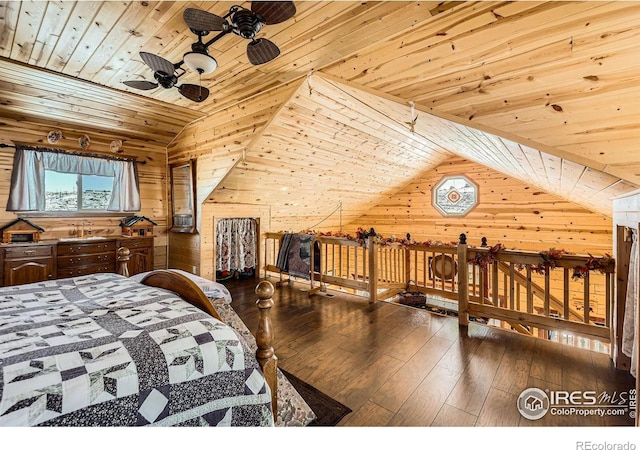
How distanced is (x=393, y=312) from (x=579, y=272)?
186 cm

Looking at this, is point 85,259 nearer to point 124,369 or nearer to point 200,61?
point 200,61

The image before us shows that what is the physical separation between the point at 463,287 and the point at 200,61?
3294mm

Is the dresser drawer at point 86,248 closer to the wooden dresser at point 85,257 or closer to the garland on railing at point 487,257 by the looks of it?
the wooden dresser at point 85,257

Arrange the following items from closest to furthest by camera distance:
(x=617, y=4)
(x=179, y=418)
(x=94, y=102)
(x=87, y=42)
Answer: (x=179, y=418) < (x=617, y=4) < (x=87, y=42) < (x=94, y=102)

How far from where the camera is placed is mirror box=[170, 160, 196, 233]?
482cm

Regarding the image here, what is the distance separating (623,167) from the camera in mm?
1808

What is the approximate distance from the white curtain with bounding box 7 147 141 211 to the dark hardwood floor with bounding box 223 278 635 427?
10.6 feet

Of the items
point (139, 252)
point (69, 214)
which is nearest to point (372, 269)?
point (139, 252)

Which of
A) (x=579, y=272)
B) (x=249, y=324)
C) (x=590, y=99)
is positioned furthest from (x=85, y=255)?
(x=579, y=272)

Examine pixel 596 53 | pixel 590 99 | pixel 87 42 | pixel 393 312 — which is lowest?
pixel 393 312

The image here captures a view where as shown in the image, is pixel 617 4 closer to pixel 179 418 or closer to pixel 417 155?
pixel 179 418

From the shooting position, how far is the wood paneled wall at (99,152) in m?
3.96

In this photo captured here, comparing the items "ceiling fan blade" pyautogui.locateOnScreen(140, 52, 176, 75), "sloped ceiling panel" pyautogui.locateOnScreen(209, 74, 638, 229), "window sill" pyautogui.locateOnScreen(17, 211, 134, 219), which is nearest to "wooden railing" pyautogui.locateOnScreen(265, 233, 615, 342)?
"sloped ceiling panel" pyautogui.locateOnScreen(209, 74, 638, 229)
